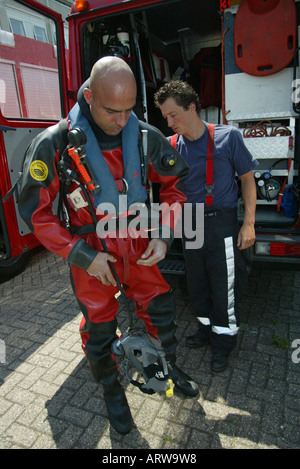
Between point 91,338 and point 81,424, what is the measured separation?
0.62m

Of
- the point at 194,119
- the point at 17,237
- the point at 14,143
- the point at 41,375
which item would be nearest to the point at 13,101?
the point at 14,143

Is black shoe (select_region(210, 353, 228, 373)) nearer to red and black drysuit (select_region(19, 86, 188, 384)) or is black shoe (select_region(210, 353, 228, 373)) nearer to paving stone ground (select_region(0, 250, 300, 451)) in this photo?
paving stone ground (select_region(0, 250, 300, 451))

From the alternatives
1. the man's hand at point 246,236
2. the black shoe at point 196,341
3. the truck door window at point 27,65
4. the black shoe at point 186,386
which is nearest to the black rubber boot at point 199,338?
the black shoe at point 196,341

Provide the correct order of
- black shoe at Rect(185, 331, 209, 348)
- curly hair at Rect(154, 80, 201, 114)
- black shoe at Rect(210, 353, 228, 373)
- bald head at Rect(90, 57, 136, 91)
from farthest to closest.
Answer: black shoe at Rect(185, 331, 209, 348) < black shoe at Rect(210, 353, 228, 373) < curly hair at Rect(154, 80, 201, 114) < bald head at Rect(90, 57, 136, 91)

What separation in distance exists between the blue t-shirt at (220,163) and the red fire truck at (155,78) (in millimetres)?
574

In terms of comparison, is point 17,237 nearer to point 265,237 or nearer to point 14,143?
point 14,143

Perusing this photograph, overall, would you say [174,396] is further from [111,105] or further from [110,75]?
[110,75]

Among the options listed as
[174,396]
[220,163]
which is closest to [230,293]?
[174,396]

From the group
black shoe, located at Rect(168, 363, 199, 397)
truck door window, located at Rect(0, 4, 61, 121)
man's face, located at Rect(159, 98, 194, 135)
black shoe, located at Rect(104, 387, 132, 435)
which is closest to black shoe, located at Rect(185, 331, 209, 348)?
black shoe, located at Rect(168, 363, 199, 397)

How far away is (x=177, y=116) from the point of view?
2113 mm

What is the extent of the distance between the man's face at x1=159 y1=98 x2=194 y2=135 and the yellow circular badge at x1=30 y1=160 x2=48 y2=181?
3.34ft

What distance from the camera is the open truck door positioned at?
3.09m

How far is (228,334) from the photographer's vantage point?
2.33 metres

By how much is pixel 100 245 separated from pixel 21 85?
8.66 feet
